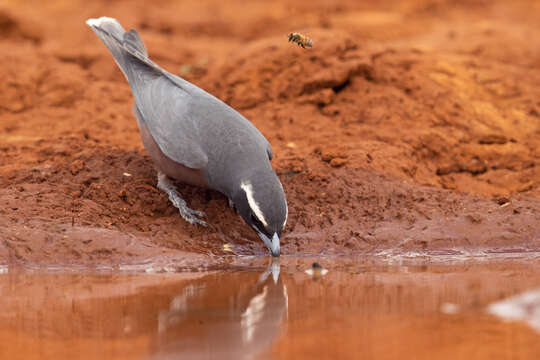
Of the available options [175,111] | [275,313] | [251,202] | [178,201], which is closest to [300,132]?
[175,111]

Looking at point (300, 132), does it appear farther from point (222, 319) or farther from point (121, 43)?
point (222, 319)

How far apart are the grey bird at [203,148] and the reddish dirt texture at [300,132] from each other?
45cm

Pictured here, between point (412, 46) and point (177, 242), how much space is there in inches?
241

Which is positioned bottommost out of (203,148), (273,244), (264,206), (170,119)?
(273,244)

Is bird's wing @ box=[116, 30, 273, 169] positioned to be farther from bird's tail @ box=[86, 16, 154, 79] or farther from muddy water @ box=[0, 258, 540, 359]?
muddy water @ box=[0, 258, 540, 359]

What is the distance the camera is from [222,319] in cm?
364

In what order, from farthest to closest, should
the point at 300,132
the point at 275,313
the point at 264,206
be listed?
1. the point at 300,132
2. the point at 264,206
3. the point at 275,313

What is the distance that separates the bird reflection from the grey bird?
3.05 ft

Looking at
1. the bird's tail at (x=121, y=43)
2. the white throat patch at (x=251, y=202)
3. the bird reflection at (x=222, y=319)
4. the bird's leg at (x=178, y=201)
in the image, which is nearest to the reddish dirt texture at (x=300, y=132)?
the bird's leg at (x=178, y=201)

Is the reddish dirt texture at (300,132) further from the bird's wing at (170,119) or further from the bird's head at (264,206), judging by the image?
the bird's wing at (170,119)

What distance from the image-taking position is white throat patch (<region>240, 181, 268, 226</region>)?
222 inches

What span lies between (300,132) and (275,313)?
4897 millimetres

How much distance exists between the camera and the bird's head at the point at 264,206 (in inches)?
221

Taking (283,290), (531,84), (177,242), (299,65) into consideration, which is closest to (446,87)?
→ (531,84)
